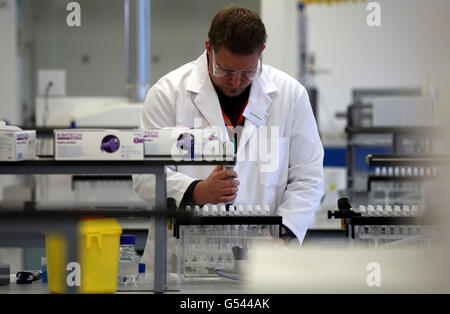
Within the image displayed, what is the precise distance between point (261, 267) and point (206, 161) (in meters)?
0.40

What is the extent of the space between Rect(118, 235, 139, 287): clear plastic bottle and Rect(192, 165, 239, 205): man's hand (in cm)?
27

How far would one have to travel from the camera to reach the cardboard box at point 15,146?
1.66 metres

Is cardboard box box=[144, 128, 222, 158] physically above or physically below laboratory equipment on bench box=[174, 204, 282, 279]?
above

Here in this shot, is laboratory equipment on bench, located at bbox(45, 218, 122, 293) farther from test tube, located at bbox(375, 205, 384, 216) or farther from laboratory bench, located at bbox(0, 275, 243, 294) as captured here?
test tube, located at bbox(375, 205, 384, 216)

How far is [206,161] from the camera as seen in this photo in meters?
1.67

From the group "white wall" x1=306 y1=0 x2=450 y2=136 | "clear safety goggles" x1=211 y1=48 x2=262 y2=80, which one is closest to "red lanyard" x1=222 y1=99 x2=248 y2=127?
"clear safety goggles" x1=211 y1=48 x2=262 y2=80

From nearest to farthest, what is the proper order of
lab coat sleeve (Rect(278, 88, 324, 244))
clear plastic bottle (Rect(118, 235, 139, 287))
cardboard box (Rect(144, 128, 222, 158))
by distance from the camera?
cardboard box (Rect(144, 128, 222, 158)) → clear plastic bottle (Rect(118, 235, 139, 287)) → lab coat sleeve (Rect(278, 88, 324, 244))

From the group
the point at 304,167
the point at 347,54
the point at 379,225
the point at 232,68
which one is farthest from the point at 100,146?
the point at 347,54

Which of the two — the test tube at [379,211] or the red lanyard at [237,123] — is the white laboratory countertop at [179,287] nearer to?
the test tube at [379,211]

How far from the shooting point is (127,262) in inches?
74.3

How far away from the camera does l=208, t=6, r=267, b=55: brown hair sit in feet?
6.60

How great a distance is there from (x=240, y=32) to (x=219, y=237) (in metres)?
0.60
